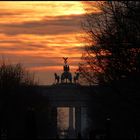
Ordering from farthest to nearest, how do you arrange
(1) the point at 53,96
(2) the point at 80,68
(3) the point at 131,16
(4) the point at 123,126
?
(1) the point at 53,96
(4) the point at 123,126
(2) the point at 80,68
(3) the point at 131,16

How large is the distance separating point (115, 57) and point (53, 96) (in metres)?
113

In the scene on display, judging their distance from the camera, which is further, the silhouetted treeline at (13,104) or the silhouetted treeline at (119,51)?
the silhouetted treeline at (13,104)

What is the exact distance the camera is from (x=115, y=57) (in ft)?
204

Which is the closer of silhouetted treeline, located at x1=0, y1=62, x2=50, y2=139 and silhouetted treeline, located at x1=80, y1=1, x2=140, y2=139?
silhouetted treeline, located at x1=80, y1=1, x2=140, y2=139

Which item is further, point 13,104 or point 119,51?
point 13,104

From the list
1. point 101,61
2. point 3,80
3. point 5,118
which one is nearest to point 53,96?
point 3,80

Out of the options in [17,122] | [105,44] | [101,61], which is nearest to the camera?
[105,44]

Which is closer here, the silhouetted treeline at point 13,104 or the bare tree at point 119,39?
the bare tree at point 119,39

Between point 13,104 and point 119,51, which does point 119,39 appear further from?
point 13,104

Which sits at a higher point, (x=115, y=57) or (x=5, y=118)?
(x=115, y=57)

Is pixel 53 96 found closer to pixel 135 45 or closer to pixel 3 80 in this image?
pixel 3 80

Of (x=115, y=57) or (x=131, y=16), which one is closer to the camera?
(x=131, y=16)

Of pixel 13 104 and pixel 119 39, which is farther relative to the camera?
pixel 13 104

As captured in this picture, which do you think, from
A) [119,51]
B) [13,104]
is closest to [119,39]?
[119,51]
